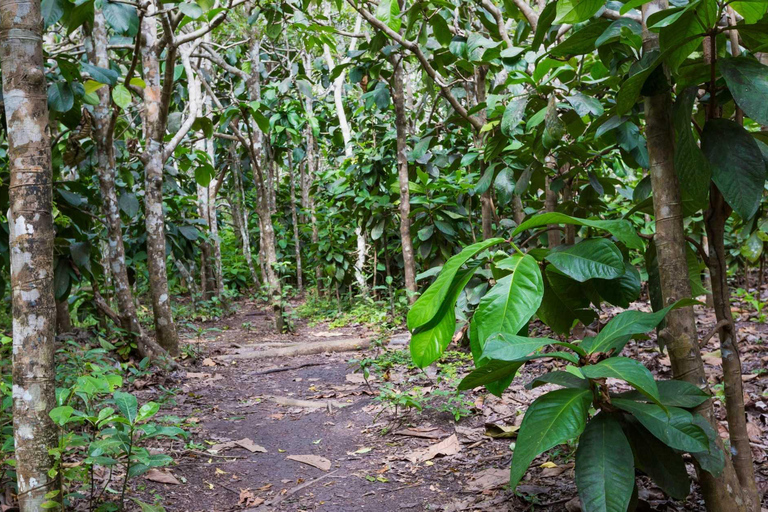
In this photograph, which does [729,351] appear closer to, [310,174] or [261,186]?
[261,186]

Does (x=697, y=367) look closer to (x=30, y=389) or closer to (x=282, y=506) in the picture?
(x=282, y=506)

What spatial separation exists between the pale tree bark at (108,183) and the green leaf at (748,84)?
4.48 m

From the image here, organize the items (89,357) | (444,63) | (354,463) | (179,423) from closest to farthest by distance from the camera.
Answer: (354,463), (179,423), (89,357), (444,63)

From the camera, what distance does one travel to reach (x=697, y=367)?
4.81 ft

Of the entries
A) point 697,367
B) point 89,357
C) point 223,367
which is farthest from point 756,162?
point 223,367

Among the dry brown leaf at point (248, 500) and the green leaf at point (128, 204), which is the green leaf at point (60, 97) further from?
the dry brown leaf at point (248, 500)

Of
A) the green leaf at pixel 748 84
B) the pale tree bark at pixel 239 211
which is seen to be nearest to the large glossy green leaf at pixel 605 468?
the green leaf at pixel 748 84

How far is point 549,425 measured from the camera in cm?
129

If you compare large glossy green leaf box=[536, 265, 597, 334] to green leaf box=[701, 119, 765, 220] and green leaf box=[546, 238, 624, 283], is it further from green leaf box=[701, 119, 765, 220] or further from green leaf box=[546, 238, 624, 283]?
green leaf box=[701, 119, 765, 220]


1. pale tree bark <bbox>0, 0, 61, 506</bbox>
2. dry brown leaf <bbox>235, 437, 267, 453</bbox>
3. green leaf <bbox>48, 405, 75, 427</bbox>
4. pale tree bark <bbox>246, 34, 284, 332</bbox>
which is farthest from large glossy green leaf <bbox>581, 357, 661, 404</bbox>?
pale tree bark <bbox>246, 34, 284, 332</bbox>

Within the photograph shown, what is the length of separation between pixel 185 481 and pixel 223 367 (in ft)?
8.96

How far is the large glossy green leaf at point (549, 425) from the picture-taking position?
4.12 feet

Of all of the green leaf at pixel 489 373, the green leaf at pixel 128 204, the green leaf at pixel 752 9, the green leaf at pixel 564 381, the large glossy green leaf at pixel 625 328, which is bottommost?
the green leaf at pixel 564 381

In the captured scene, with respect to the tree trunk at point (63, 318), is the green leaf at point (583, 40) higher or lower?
higher
